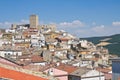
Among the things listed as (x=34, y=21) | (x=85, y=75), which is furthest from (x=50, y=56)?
(x=34, y=21)

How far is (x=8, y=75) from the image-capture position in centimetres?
1029

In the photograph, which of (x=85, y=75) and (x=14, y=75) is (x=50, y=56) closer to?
(x=85, y=75)

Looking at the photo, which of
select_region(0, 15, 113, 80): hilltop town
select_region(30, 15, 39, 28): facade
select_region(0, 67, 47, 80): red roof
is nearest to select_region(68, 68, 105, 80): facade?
select_region(0, 15, 113, 80): hilltop town

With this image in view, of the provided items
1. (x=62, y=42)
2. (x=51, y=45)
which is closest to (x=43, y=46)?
(x=51, y=45)

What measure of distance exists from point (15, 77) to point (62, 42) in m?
79.4

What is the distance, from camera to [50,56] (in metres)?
60.3

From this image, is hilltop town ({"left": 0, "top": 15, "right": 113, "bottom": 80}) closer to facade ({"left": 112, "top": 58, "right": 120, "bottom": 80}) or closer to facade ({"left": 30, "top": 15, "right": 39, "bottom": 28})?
facade ({"left": 30, "top": 15, "right": 39, "bottom": 28})

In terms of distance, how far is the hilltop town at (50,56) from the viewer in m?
28.3

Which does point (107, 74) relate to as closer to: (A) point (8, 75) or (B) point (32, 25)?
(A) point (8, 75)

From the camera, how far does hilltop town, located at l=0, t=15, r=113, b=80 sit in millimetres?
28342

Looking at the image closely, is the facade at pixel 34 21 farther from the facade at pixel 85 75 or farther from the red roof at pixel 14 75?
the red roof at pixel 14 75

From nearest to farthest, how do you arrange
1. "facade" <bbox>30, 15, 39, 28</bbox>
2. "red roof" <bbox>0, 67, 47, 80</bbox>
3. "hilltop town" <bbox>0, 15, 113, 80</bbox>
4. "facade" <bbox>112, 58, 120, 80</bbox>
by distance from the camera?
"red roof" <bbox>0, 67, 47, 80</bbox> → "facade" <bbox>112, 58, 120, 80</bbox> → "hilltop town" <bbox>0, 15, 113, 80</bbox> → "facade" <bbox>30, 15, 39, 28</bbox>

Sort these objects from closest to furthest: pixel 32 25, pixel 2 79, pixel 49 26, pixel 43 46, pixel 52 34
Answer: pixel 2 79 → pixel 43 46 → pixel 52 34 → pixel 32 25 → pixel 49 26

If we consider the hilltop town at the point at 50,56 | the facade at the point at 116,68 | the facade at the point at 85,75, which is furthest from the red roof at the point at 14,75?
the facade at the point at 85,75
